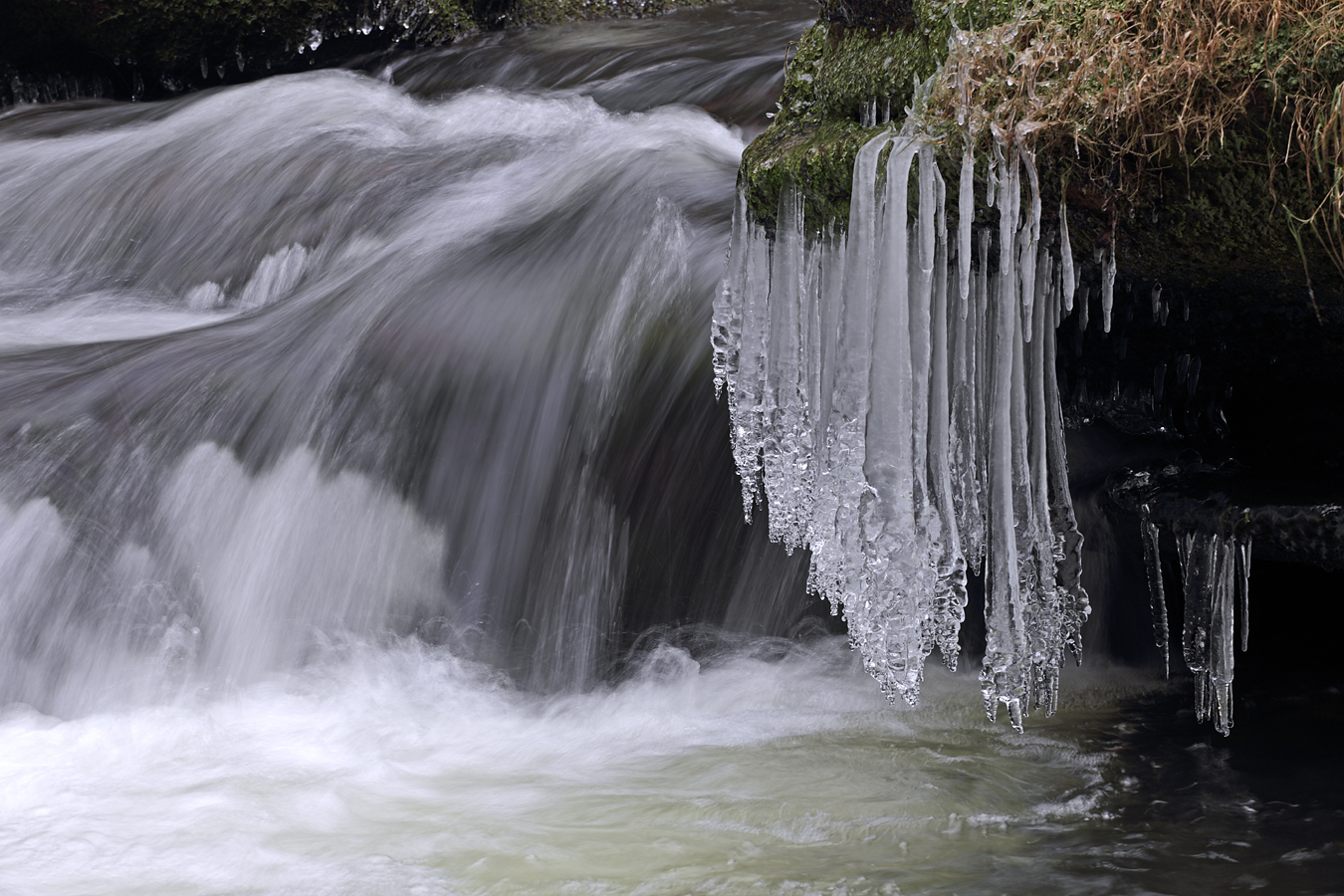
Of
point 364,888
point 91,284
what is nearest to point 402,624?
point 364,888

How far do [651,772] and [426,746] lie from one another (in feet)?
2.27

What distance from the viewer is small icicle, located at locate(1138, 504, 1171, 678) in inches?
133

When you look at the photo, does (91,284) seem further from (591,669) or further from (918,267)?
(918,267)

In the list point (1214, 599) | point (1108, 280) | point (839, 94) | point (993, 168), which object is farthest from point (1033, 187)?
point (1214, 599)

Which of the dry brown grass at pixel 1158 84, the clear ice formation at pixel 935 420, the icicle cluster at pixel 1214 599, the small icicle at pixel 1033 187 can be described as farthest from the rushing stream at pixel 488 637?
the dry brown grass at pixel 1158 84

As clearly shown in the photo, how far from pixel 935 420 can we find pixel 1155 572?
988mm

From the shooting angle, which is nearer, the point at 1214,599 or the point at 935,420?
the point at 935,420

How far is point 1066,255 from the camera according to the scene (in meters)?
2.70

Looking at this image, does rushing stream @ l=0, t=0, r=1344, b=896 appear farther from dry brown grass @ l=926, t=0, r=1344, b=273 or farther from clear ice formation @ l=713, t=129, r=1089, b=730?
dry brown grass @ l=926, t=0, r=1344, b=273

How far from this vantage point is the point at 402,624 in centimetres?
396

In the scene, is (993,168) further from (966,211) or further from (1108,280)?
(1108,280)

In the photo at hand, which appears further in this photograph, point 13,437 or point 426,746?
point 13,437

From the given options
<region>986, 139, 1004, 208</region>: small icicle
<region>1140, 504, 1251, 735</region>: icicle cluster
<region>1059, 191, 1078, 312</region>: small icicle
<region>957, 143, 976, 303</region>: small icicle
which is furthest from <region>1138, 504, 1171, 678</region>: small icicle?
<region>986, 139, 1004, 208</region>: small icicle

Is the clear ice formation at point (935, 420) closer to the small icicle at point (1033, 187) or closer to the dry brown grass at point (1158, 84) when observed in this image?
the small icicle at point (1033, 187)
